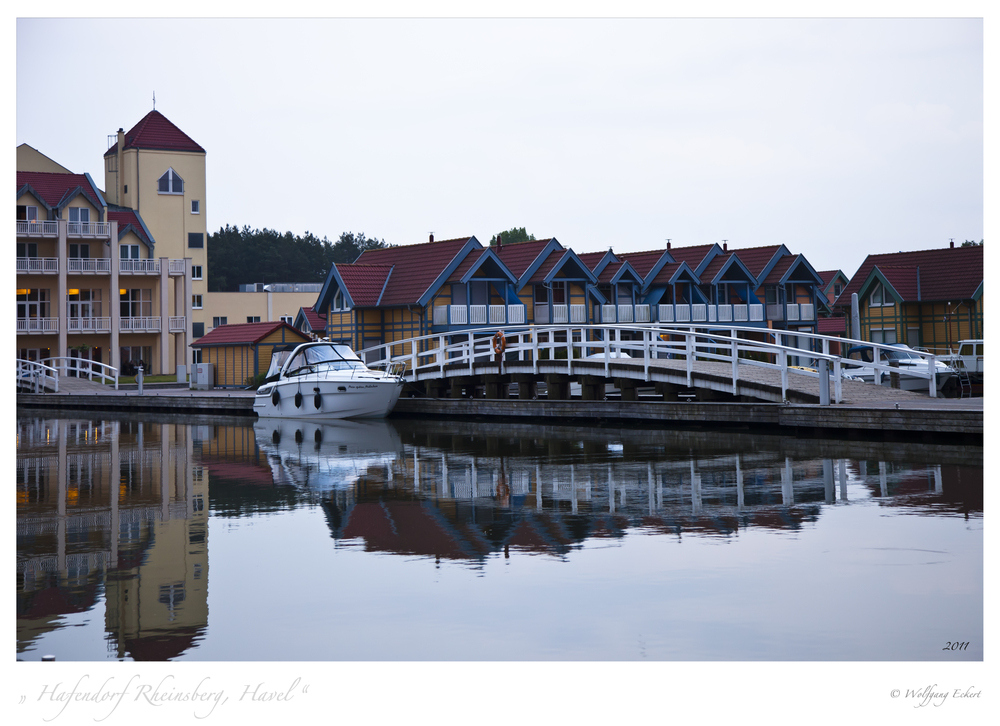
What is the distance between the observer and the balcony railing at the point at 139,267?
2485 inches

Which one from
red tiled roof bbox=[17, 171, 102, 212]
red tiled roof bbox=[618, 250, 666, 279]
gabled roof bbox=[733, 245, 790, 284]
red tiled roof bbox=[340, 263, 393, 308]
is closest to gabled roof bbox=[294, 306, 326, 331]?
red tiled roof bbox=[340, 263, 393, 308]

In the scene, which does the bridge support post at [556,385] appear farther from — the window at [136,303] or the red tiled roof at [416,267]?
the window at [136,303]

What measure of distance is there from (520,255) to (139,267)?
2553 centimetres

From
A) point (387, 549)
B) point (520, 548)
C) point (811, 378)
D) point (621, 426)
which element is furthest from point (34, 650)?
point (811, 378)

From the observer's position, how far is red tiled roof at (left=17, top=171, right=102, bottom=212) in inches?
2427

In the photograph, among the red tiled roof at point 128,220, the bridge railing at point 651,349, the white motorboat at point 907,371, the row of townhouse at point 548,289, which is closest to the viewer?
the bridge railing at point 651,349

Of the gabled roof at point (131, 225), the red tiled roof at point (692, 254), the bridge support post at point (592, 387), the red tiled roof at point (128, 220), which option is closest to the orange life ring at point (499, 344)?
the bridge support post at point (592, 387)

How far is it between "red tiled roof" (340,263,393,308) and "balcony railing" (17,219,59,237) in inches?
865

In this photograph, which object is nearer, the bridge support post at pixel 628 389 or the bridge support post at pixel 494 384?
the bridge support post at pixel 628 389

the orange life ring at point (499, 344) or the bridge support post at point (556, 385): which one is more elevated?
the orange life ring at point (499, 344)
